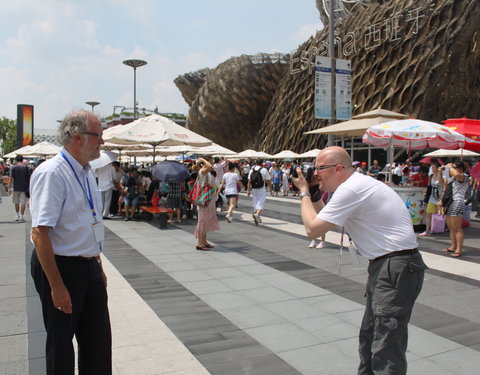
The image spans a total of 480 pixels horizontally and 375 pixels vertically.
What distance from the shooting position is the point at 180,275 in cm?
598

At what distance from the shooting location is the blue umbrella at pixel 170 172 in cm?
1102

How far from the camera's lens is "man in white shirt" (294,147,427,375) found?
246cm

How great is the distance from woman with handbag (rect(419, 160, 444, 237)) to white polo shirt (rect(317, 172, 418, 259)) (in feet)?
21.6

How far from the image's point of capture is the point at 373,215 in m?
2.58

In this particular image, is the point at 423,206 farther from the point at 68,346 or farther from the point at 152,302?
the point at 68,346

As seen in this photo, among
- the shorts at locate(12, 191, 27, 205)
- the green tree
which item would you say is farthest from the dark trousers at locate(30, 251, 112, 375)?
the green tree

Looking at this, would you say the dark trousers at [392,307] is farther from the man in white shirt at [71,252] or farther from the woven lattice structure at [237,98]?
the woven lattice structure at [237,98]

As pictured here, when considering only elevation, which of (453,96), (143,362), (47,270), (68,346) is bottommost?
(143,362)

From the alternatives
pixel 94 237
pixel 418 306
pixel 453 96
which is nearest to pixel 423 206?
pixel 418 306

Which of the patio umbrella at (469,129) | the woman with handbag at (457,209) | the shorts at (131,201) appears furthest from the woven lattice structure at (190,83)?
the woman with handbag at (457,209)

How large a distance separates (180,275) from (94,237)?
3.64m

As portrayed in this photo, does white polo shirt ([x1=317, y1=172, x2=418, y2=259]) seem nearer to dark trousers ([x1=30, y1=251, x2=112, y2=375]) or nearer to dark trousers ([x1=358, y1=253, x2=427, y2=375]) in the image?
dark trousers ([x1=358, y1=253, x2=427, y2=375])

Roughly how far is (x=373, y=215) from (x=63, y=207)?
5.66 ft

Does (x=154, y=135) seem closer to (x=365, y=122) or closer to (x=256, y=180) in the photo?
(x=256, y=180)
